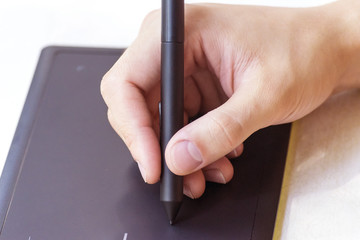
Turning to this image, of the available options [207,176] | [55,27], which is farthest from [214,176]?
[55,27]

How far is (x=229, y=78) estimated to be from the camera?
23.2 inches

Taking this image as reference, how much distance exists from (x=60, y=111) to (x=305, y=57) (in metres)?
0.28

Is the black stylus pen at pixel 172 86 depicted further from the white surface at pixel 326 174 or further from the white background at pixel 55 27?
the white background at pixel 55 27

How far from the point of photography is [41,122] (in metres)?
0.64

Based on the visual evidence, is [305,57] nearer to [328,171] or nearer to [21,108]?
[328,171]

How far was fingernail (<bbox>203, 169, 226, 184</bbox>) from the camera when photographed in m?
0.56

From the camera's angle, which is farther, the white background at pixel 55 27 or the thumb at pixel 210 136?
the white background at pixel 55 27

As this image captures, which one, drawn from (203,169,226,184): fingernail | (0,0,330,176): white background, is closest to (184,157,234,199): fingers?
(203,169,226,184): fingernail

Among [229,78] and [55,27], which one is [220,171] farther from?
[55,27]

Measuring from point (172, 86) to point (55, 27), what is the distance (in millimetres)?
347

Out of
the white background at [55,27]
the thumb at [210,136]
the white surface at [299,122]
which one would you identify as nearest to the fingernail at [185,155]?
the thumb at [210,136]

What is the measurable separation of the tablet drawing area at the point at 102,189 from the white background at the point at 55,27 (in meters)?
0.09

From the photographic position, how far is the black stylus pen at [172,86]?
512mm

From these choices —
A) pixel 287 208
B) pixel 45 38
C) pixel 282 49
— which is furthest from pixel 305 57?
pixel 45 38
